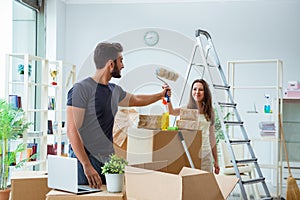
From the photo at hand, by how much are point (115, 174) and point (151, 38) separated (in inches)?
191

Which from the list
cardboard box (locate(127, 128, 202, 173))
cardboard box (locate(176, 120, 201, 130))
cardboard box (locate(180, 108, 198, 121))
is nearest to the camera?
cardboard box (locate(127, 128, 202, 173))

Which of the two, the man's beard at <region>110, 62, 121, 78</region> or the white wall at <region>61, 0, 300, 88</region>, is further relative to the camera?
the white wall at <region>61, 0, 300, 88</region>

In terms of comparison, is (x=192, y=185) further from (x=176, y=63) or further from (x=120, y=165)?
(x=176, y=63)

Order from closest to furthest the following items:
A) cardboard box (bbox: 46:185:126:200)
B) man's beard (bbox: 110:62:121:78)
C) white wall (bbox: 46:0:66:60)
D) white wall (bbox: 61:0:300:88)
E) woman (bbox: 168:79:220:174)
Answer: cardboard box (bbox: 46:185:126:200) < man's beard (bbox: 110:62:121:78) < woman (bbox: 168:79:220:174) < white wall (bbox: 61:0:300:88) < white wall (bbox: 46:0:66:60)

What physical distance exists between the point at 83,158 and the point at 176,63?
181 inches

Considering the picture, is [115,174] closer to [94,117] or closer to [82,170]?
[82,170]

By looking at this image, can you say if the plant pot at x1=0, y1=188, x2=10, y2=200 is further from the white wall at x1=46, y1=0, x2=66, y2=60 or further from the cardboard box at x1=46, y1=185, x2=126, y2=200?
the cardboard box at x1=46, y1=185, x2=126, y2=200

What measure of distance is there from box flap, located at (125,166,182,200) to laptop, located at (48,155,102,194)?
22cm

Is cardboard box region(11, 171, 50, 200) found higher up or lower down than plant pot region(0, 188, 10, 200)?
higher up

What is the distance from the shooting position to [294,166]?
5.93 m

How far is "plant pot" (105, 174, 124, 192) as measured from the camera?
80.1 inches

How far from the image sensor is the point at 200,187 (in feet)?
6.00

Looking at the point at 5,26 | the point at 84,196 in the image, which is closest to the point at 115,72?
the point at 84,196

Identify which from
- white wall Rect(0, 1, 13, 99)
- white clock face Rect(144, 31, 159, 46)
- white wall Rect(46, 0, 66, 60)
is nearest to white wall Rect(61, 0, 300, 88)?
white clock face Rect(144, 31, 159, 46)
